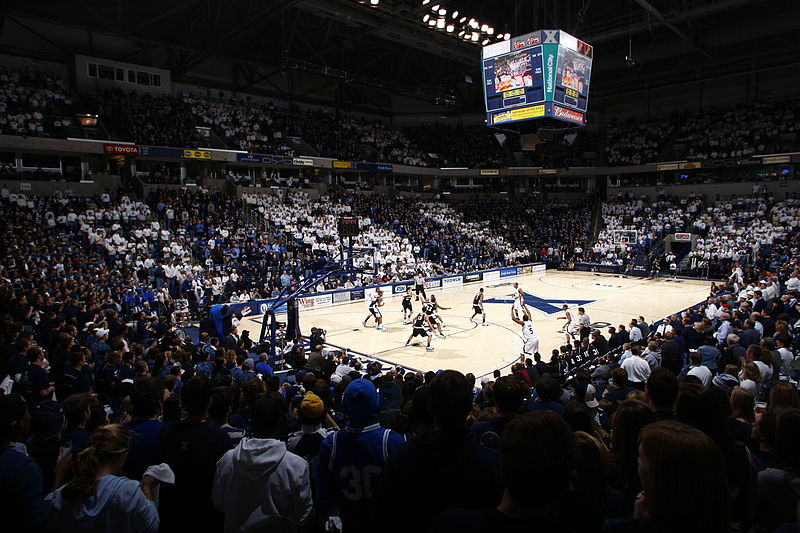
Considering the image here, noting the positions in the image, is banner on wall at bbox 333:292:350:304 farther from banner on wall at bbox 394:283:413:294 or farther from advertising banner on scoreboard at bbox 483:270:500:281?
advertising banner on scoreboard at bbox 483:270:500:281

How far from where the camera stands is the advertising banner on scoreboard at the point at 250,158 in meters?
34.2

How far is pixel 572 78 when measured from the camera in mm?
19578

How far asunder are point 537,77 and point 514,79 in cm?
100

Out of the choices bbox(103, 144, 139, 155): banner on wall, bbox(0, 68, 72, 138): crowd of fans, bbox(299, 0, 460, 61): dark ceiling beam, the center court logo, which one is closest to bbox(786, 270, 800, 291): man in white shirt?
the center court logo

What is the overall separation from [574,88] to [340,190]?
2444cm

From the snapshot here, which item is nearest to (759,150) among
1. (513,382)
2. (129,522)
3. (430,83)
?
(430,83)

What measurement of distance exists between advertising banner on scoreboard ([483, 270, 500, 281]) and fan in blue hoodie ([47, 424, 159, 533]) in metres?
33.6

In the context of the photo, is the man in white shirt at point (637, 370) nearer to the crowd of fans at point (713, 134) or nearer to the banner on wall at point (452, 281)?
the banner on wall at point (452, 281)

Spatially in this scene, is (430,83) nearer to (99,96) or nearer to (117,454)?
(99,96)

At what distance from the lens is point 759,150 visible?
40531 mm

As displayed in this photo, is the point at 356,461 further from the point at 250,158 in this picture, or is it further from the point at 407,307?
the point at 250,158

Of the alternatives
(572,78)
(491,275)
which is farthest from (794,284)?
(491,275)

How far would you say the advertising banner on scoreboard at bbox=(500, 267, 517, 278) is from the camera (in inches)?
1465

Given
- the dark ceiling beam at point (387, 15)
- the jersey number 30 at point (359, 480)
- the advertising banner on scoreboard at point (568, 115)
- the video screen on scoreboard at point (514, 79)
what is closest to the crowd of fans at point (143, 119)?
the dark ceiling beam at point (387, 15)
